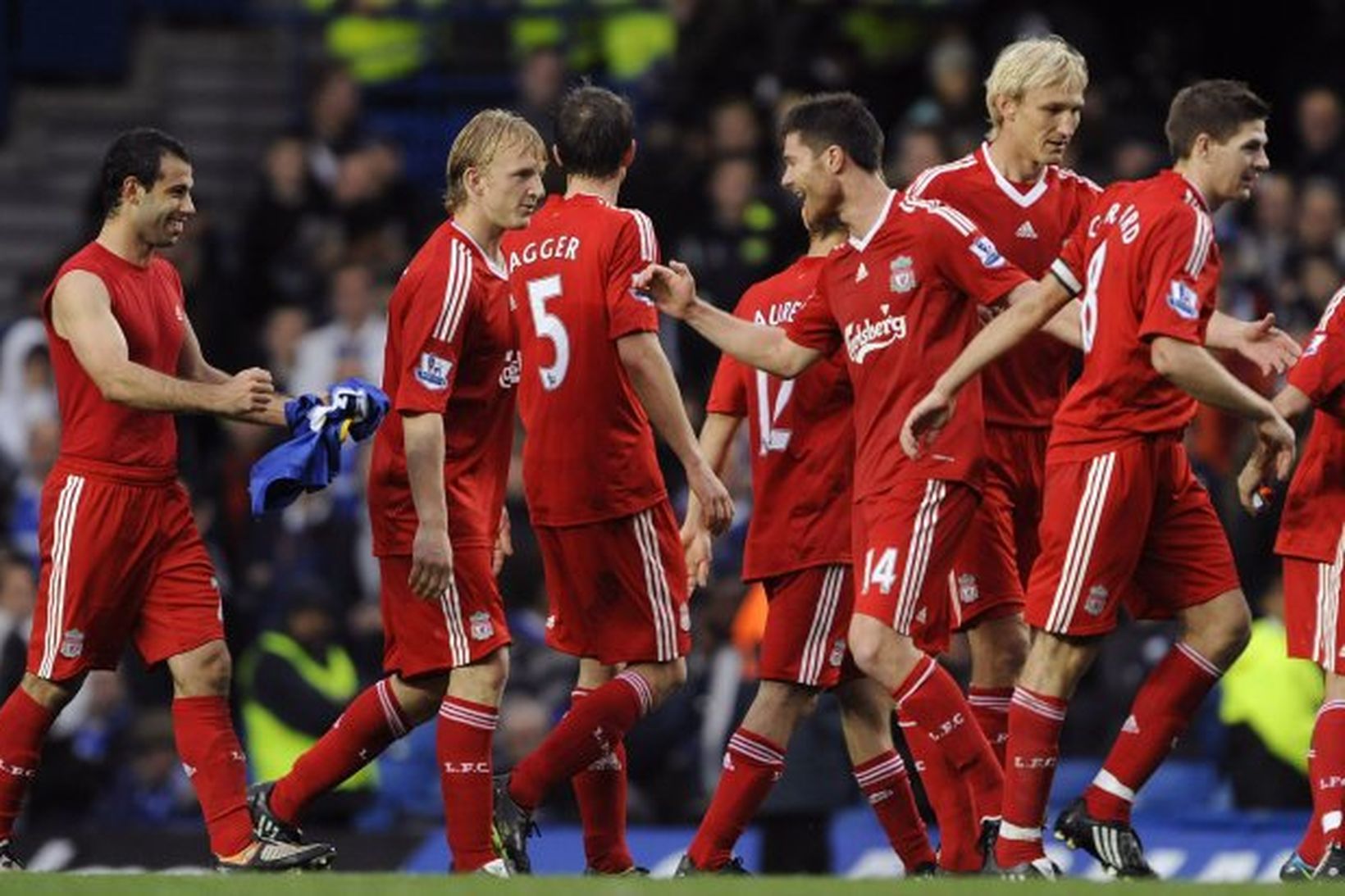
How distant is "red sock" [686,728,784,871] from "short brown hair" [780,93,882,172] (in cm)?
210

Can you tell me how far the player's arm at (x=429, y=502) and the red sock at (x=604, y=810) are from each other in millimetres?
924

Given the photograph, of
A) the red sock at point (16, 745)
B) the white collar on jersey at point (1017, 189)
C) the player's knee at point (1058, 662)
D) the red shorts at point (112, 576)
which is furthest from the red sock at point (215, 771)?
the white collar on jersey at point (1017, 189)

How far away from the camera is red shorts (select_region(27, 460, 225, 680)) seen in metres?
11.7

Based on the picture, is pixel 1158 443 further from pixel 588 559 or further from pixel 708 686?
pixel 708 686

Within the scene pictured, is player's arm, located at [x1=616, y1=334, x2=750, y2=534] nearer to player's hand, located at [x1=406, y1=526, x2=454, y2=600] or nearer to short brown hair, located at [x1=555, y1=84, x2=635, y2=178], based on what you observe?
short brown hair, located at [x1=555, y1=84, x2=635, y2=178]

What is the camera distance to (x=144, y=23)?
22.6m

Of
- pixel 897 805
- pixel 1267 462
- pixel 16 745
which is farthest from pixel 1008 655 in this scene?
pixel 16 745

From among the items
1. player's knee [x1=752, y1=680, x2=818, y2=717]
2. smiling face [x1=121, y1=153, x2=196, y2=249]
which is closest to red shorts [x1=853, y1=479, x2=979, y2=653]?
player's knee [x1=752, y1=680, x2=818, y2=717]

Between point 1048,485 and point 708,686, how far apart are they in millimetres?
5230

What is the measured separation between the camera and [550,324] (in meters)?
12.1

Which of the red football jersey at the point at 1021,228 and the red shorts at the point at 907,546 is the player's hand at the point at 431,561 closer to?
the red shorts at the point at 907,546

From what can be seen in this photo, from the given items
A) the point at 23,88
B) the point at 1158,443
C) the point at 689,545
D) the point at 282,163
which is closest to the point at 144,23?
the point at 23,88

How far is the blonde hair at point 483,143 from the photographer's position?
38.9 feet

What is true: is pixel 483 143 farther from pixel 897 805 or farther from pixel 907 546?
pixel 897 805
